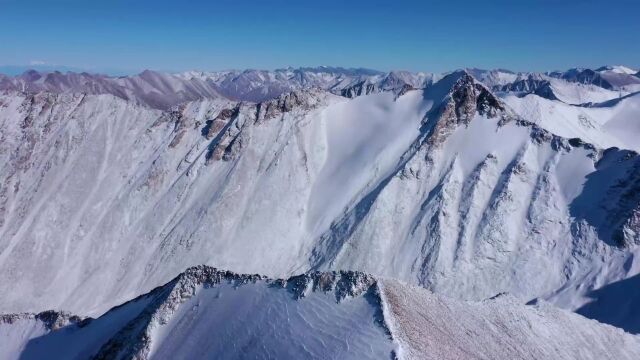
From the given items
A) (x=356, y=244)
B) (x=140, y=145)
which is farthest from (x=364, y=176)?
(x=140, y=145)

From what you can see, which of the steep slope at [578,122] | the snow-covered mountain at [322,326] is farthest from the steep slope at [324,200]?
the steep slope at [578,122]

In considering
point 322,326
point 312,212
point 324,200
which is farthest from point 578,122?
point 322,326

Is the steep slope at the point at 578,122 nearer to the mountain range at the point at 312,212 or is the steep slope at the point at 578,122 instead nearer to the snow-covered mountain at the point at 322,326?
the mountain range at the point at 312,212

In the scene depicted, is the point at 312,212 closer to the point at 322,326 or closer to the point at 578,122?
the point at 322,326

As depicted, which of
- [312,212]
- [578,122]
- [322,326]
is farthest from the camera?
[578,122]

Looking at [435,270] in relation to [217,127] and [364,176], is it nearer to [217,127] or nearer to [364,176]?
[364,176]

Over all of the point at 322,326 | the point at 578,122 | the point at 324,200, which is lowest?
the point at 324,200
